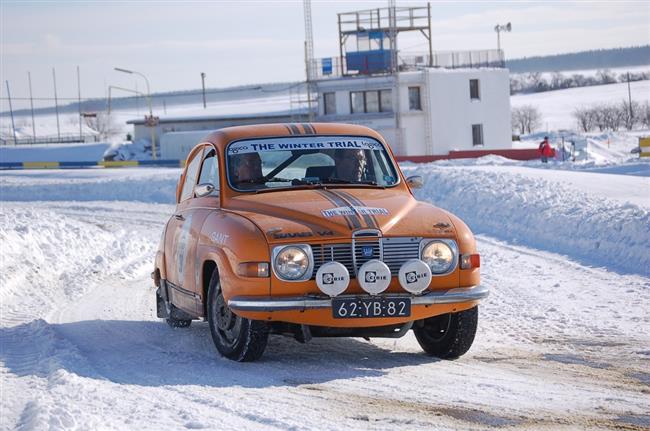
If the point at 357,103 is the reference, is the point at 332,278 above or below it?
below

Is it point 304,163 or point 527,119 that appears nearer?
point 304,163

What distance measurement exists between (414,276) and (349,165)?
1913 mm

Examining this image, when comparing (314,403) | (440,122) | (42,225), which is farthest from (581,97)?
(314,403)

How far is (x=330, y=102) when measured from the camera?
6638cm

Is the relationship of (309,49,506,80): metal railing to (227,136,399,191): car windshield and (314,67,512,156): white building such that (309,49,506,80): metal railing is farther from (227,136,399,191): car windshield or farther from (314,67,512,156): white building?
(227,136,399,191): car windshield

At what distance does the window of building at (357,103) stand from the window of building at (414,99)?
9.41ft

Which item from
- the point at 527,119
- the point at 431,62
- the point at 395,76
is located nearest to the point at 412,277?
the point at 395,76

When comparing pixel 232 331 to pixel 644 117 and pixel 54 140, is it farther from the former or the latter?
pixel 54 140

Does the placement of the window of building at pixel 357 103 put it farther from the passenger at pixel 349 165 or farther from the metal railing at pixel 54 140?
the passenger at pixel 349 165

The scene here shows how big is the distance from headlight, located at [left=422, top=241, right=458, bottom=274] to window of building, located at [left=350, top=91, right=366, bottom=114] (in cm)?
5763

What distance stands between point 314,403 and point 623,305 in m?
5.12

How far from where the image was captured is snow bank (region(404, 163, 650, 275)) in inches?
588

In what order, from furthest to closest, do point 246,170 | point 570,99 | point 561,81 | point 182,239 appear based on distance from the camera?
point 561,81, point 570,99, point 182,239, point 246,170

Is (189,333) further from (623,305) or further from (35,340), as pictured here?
(623,305)
